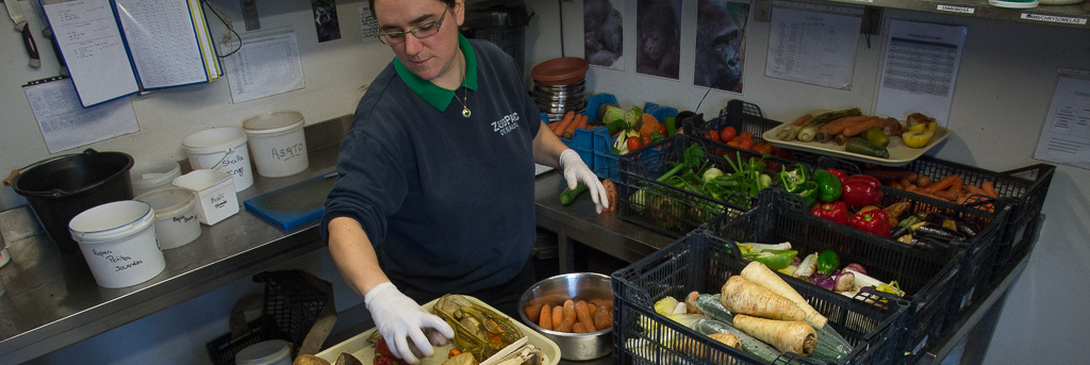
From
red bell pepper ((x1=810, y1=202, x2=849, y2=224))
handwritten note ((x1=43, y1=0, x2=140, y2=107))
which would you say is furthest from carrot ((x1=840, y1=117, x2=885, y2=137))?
handwritten note ((x1=43, y1=0, x2=140, y2=107))

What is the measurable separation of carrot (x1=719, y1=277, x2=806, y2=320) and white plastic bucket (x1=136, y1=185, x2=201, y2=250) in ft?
5.98

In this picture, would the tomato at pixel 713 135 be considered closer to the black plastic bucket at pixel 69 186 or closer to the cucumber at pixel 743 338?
the cucumber at pixel 743 338

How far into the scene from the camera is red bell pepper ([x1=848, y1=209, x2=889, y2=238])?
2029 mm

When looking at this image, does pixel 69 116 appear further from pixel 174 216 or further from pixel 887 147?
pixel 887 147

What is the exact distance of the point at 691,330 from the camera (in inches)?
56.1

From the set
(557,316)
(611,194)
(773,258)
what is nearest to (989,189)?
(773,258)

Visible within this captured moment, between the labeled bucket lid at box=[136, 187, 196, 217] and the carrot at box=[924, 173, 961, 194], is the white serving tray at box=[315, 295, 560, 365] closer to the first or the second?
the labeled bucket lid at box=[136, 187, 196, 217]

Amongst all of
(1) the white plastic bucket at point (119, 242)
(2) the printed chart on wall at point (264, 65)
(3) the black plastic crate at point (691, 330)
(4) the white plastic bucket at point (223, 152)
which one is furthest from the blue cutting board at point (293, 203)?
(3) the black plastic crate at point (691, 330)

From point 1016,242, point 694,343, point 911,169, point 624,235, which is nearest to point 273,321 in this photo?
point 624,235

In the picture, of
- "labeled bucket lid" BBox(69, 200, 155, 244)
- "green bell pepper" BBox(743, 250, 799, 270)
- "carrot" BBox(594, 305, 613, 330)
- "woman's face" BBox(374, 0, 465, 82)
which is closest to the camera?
"woman's face" BBox(374, 0, 465, 82)

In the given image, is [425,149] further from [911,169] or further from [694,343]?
[911,169]

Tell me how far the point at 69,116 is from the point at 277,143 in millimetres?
731

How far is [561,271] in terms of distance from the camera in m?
2.89

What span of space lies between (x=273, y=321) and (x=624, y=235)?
1.77 m
